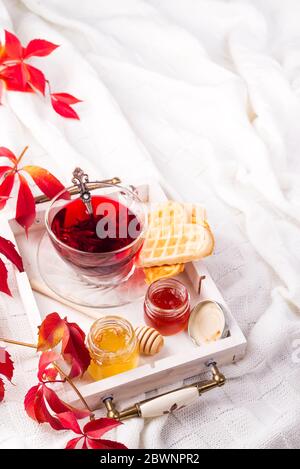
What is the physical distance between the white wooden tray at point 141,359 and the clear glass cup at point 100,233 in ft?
0.21

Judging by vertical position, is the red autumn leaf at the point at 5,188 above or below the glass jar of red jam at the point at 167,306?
below

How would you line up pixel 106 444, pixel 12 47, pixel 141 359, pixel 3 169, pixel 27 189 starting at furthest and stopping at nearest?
pixel 12 47 → pixel 3 169 → pixel 27 189 → pixel 141 359 → pixel 106 444

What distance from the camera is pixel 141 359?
106cm

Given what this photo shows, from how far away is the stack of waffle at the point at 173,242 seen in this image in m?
1.12

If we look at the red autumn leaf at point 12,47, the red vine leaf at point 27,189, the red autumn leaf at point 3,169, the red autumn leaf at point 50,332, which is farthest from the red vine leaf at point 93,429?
the red autumn leaf at point 12,47

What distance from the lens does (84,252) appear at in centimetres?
107

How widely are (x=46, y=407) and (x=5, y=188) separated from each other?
416 millimetres

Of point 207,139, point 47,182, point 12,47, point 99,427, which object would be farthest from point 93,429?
point 12,47

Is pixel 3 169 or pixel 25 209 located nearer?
pixel 25 209

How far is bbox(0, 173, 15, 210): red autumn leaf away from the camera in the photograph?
4.02 ft

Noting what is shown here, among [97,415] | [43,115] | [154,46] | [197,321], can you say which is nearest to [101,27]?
[154,46]

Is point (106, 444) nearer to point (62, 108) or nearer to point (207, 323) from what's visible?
point (207, 323)

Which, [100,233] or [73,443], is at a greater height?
[100,233]

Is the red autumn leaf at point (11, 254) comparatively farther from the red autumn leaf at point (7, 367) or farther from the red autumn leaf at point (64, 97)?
the red autumn leaf at point (64, 97)
